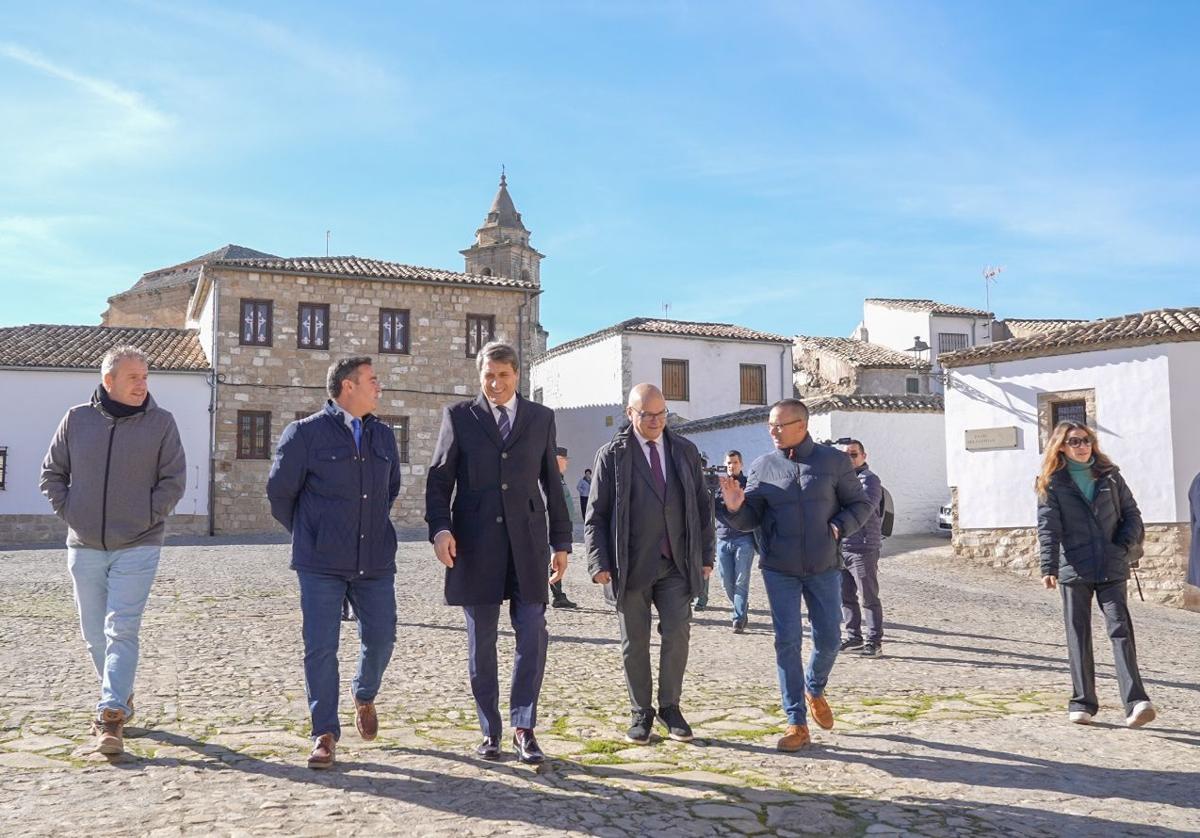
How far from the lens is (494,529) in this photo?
15.7ft

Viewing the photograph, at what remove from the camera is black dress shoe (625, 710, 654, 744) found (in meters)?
5.04

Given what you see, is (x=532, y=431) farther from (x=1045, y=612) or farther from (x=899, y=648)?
(x=1045, y=612)

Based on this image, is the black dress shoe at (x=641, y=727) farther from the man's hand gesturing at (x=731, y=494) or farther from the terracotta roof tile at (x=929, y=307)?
the terracotta roof tile at (x=929, y=307)

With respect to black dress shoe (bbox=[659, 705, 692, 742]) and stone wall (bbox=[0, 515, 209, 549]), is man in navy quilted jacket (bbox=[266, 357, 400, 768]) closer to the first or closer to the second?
black dress shoe (bbox=[659, 705, 692, 742])

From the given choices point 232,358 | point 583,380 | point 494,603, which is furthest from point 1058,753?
Answer: point 583,380

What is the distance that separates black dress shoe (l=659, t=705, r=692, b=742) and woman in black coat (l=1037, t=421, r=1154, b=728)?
215cm

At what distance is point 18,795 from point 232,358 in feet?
75.6

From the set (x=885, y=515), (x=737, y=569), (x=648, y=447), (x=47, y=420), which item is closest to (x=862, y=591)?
(x=885, y=515)

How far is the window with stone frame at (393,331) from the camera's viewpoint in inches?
1078

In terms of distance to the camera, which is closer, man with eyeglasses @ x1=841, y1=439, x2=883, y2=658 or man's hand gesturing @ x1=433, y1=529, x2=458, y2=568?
man's hand gesturing @ x1=433, y1=529, x2=458, y2=568

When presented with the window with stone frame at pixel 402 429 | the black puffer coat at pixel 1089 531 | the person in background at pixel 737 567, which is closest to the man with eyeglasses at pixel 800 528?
the black puffer coat at pixel 1089 531

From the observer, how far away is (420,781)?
167 inches

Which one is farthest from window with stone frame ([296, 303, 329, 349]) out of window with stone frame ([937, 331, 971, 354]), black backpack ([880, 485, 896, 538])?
window with stone frame ([937, 331, 971, 354])

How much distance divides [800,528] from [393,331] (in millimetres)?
23173
